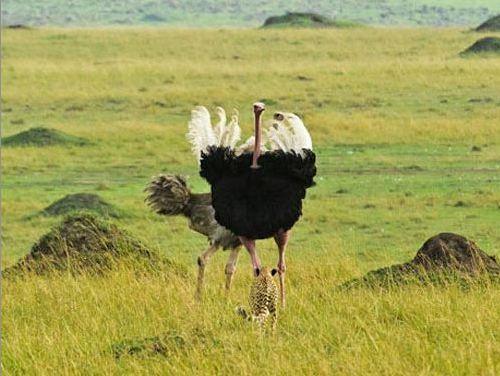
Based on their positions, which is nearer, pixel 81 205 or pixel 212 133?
pixel 212 133

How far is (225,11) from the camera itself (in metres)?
132

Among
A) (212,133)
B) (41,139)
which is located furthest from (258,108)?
(41,139)

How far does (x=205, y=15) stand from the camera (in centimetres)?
12681

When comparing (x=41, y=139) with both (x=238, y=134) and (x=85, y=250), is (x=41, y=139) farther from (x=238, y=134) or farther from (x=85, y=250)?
(x=238, y=134)

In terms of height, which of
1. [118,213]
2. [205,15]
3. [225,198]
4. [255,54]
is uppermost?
[225,198]

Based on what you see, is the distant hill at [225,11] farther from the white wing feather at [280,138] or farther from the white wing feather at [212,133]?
the white wing feather at [280,138]

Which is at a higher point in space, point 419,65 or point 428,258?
point 428,258

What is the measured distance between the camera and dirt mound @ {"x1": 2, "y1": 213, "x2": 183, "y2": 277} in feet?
35.2

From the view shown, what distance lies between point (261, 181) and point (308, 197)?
9.49 metres

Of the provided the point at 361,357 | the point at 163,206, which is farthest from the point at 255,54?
the point at 361,357

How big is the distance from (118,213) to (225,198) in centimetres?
845

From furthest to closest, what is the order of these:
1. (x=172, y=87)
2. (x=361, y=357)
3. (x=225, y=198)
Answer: (x=172, y=87) < (x=225, y=198) < (x=361, y=357)

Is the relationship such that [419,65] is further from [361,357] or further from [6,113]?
[361,357]

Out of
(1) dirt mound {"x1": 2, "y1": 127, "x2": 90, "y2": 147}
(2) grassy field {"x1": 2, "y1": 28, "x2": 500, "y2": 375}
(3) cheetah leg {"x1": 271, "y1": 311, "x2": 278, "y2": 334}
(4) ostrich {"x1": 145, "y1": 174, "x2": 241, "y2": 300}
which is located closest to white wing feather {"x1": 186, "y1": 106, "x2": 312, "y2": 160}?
(4) ostrich {"x1": 145, "y1": 174, "x2": 241, "y2": 300}
